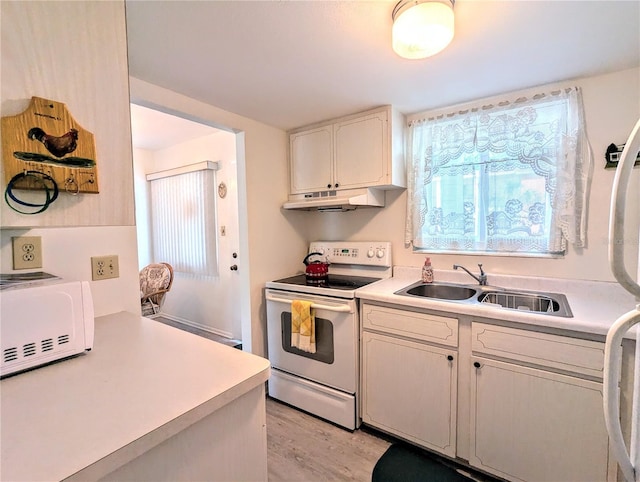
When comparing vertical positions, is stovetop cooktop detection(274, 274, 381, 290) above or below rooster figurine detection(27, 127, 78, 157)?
below

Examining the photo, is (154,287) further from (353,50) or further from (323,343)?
(353,50)

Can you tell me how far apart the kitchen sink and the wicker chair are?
2594 mm

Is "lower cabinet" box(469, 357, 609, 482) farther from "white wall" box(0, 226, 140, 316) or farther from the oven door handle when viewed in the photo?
"white wall" box(0, 226, 140, 316)

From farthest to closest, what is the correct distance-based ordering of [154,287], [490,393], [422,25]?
[154,287]
[490,393]
[422,25]

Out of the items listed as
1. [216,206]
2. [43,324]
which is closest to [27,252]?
[43,324]

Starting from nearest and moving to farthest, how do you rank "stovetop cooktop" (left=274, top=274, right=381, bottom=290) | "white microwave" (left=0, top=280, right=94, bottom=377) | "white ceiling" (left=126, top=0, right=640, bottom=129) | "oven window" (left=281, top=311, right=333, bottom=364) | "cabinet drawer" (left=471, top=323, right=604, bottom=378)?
"white microwave" (left=0, top=280, right=94, bottom=377), "white ceiling" (left=126, top=0, right=640, bottom=129), "cabinet drawer" (left=471, top=323, right=604, bottom=378), "oven window" (left=281, top=311, right=333, bottom=364), "stovetop cooktop" (left=274, top=274, right=381, bottom=290)

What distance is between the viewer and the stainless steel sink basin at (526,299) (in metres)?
1.66

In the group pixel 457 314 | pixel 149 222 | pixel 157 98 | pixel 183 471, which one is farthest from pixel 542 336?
pixel 149 222

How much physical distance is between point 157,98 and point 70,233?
0.94m

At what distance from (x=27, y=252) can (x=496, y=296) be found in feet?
7.66

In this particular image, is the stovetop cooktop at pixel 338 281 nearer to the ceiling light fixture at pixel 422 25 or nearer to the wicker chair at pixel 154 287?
the ceiling light fixture at pixel 422 25

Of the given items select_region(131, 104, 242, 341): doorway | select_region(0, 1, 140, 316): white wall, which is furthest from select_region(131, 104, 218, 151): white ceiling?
select_region(0, 1, 140, 316): white wall

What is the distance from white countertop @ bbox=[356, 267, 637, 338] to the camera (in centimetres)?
131

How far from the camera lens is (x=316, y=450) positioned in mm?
1812
